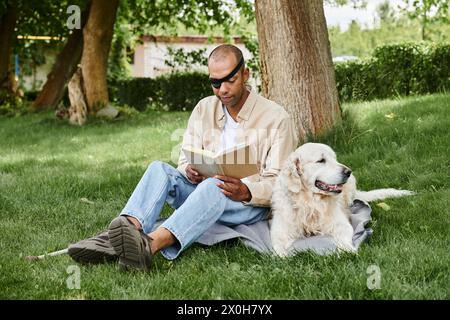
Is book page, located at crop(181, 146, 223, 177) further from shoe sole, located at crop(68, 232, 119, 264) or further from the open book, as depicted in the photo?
shoe sole, located at crop(68, 232, 119, 264)

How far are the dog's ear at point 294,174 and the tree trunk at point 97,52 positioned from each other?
11.0m

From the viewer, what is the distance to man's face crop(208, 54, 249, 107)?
186 inches

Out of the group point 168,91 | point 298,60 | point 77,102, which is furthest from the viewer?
point 168,91

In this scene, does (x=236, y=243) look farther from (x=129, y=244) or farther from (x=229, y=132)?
(x=129, y=244)

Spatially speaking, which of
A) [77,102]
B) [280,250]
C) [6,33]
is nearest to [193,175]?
[280,250]

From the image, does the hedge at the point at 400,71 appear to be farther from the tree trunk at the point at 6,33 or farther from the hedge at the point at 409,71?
the tree trunk at the point at 6,33

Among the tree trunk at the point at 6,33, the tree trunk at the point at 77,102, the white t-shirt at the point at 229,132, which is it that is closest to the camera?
the white t-shirt at the point at 229,132

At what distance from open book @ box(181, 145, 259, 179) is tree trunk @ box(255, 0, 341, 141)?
3395 mm

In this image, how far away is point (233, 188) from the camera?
4.57 meters

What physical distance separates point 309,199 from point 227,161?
70 centimetres

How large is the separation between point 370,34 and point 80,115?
26.8 metres

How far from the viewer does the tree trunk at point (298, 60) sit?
310 inches

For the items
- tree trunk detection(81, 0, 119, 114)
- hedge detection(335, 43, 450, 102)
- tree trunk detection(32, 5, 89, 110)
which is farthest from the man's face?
tree trunk detection(32, 5, 89, 110)

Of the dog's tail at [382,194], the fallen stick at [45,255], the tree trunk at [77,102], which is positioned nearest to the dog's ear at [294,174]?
the dog's tail at [382,194]
